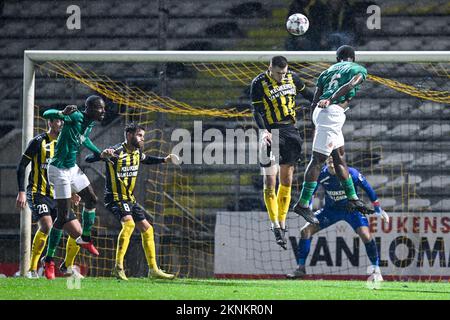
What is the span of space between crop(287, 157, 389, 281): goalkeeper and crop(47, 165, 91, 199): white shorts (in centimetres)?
268

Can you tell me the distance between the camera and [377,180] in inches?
592

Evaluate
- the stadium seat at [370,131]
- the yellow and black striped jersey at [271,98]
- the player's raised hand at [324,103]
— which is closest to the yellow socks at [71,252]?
the yellow and black striped jersey at [271,98]

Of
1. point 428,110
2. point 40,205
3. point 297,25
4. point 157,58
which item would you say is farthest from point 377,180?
point 40,205

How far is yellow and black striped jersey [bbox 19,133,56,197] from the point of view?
37.4ft

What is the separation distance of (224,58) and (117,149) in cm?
164

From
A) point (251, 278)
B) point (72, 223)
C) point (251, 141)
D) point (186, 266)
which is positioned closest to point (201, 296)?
point (72, 223)

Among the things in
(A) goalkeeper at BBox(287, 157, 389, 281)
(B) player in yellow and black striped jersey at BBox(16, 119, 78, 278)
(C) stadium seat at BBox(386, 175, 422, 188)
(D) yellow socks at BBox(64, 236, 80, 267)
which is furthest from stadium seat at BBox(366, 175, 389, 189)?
(D) yellow socks at BBox(64, 236, 80, 267)

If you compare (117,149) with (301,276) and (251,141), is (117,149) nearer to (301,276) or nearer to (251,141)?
(301,276)

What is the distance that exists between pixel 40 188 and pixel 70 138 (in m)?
1.11

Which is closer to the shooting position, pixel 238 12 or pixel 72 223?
pixel 72 223

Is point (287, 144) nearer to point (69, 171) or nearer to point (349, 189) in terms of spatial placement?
point (349, 189)

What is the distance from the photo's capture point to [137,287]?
942cm

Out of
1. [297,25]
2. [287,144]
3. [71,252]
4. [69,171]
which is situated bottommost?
[71,252]

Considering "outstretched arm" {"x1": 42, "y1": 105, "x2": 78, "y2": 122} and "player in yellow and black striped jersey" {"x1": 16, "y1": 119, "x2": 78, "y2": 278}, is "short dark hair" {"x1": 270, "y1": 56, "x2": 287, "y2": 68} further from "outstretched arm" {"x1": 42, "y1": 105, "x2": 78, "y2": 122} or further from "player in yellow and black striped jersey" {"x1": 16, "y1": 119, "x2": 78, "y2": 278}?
"player in yellow and black striped jersey" {"x1": 16, "y1": 119, "x2": 78, "y2": 278}
